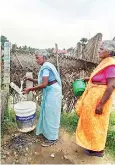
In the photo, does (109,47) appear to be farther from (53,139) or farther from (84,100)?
(53,139)

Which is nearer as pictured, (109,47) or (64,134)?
(109,47)

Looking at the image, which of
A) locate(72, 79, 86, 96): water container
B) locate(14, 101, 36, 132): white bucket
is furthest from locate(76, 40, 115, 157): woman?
locate(14, 101, 36, 132): white bucket

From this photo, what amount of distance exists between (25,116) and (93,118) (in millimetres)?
1255

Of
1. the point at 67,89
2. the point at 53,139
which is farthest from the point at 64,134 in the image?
the point at 67,89

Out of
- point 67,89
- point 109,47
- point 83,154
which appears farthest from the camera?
point 67,89

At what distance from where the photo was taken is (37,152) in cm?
484

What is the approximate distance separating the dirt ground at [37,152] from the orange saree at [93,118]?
0.28m

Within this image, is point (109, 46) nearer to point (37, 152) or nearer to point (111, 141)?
point (111, 141)

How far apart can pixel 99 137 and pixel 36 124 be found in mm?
1379

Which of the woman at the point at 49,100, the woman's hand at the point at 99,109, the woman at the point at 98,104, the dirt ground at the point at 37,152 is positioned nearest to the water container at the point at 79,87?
the woman at the point at 98,104

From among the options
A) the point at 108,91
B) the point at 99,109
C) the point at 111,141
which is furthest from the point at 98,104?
the point at 111,141

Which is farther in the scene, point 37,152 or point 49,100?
point 49,100

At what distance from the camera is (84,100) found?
15.5 ft

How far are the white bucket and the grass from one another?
3.40ft
